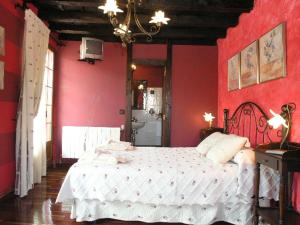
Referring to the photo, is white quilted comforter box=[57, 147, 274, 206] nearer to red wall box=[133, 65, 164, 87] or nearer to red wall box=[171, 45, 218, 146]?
red wall box=[171, 45, 218, 146]

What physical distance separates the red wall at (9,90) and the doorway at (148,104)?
16.0 feet

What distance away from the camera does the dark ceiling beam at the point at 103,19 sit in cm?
460

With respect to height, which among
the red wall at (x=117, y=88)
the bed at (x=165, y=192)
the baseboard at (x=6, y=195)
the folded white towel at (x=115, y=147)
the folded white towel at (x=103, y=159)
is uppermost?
the red wall at (x=117, y=88)

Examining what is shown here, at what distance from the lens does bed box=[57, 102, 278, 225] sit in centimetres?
273

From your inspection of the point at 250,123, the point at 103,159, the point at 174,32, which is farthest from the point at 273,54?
the point at 174,32

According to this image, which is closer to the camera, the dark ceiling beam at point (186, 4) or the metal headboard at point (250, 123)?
the metal headboard at point (250, 123)

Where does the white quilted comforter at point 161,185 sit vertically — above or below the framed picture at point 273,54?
below

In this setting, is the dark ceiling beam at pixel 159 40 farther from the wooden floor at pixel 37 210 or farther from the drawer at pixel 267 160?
the drawer at pixel 267 160

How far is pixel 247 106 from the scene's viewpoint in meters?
3.96

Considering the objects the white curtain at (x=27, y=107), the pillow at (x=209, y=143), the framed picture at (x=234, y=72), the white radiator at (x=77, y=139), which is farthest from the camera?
the white radiator at (x=77, y=139)

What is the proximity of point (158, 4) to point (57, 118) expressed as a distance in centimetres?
330

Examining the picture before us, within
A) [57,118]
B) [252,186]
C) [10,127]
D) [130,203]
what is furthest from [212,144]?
[57,118]

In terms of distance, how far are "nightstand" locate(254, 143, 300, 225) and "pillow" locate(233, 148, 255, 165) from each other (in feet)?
0.44

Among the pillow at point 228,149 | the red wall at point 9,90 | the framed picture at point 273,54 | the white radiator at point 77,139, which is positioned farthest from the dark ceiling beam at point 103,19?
the pillow at point 228,149
